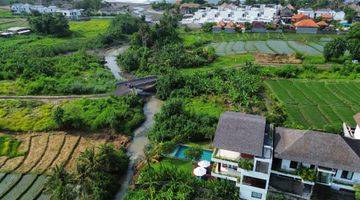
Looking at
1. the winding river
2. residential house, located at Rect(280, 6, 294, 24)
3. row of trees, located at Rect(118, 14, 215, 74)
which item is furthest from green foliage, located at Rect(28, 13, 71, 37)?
residential house, located at Rect(280, 6, 294, 24)

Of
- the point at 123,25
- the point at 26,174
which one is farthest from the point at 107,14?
the point at 26,174

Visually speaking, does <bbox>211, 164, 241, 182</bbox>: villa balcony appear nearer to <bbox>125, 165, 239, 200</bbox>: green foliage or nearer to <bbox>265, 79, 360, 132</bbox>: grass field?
<bbox>125, 165, 239, 200</bbox>: green foliage

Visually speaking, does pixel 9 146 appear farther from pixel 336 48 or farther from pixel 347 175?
pixel 336 48

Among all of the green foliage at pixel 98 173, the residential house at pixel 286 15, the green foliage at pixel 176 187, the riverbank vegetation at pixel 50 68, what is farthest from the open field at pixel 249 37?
the green foliage at pixel 176 187

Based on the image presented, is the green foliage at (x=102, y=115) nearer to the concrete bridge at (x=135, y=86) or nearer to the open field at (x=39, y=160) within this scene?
the open field at (x=39, y=160)

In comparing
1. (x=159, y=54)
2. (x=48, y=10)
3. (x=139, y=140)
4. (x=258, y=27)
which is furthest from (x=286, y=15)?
(x=139, y=140)

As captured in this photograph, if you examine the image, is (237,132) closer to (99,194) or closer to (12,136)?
(99,194)
